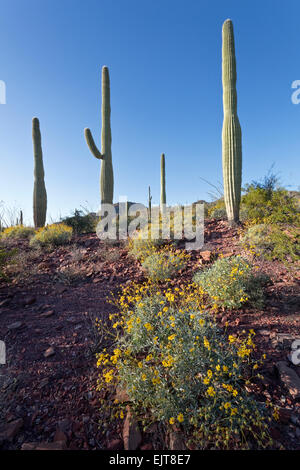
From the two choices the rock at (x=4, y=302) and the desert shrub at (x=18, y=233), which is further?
the desert shrub at (x=18, y=233)

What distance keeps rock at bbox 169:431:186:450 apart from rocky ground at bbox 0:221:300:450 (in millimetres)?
145

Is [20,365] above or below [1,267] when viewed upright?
below

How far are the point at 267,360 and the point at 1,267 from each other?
5.24 metres

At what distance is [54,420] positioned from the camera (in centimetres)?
175

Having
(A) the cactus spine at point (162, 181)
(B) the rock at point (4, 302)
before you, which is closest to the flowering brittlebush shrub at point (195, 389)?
(B) the rock at point (4, 302)

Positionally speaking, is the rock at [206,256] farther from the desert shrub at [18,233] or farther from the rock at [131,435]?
the desert shrub at [18,233]

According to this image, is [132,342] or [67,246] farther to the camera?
[67,246]

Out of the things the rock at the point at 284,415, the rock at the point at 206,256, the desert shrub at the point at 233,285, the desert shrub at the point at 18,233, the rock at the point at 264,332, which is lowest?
the rock at the point at 284,415

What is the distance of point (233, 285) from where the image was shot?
295 cm

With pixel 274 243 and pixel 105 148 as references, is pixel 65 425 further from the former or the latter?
pixel 105 148

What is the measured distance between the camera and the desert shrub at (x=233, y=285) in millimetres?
2879

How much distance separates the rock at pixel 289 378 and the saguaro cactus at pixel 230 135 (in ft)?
16.3

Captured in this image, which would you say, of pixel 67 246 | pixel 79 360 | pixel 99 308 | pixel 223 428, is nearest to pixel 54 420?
pixel 79 360

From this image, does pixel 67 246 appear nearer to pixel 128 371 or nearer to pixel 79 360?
pixel 79 360
